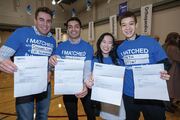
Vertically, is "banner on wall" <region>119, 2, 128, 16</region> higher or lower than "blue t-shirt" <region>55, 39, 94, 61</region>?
higher

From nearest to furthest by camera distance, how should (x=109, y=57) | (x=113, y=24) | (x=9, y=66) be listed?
A: (x=9, y=66)
(x=109, y=57)
(x=113, y=24)

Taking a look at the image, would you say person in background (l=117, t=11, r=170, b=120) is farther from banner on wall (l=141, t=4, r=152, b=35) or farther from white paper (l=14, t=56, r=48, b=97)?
banner on wall (l=141, t=4, r=152, b=35)

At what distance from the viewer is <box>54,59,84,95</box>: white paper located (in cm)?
170

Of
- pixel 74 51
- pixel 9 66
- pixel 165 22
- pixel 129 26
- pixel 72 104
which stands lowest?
pixel 72 104

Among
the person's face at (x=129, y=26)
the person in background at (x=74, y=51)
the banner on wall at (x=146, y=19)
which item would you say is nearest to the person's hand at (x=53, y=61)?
the person in background at (x=74, y=51)

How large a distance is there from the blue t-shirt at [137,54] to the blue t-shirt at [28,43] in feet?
2.43

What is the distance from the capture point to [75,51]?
6.54ft

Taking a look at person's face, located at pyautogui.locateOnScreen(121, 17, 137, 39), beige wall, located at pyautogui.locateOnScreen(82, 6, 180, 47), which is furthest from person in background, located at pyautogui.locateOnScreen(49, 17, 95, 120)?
beige wall, located at pyautogui.locateOnScreen(82, 6, 180, 47)

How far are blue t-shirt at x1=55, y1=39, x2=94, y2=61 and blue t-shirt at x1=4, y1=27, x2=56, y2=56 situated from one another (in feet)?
0.62

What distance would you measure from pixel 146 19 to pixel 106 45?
5.94 m

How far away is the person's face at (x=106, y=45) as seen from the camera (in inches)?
75.8

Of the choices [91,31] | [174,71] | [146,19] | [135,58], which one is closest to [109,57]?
[135,58]

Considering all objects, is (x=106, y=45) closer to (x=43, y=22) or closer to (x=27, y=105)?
(x=43, y=22)

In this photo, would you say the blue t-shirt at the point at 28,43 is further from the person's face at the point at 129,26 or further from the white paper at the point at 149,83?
the white paper at the point at 149,83
